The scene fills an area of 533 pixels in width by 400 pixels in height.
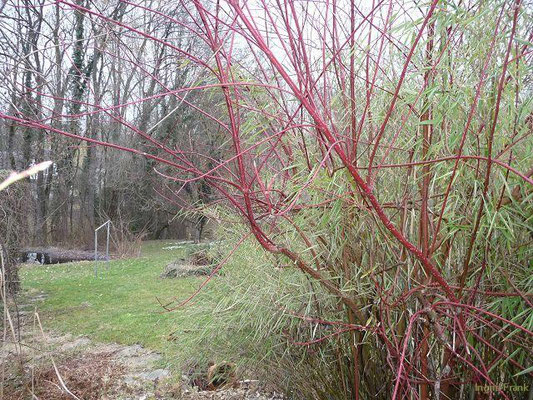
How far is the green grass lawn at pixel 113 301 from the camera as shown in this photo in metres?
5.09

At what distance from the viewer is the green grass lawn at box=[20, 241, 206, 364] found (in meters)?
5.09

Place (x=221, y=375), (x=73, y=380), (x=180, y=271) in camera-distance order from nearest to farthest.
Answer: (x=221, y=375) < (x=73, y=380) < (x=180, y=271)

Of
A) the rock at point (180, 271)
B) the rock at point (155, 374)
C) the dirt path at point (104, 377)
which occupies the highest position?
the rock at point (180, 271)

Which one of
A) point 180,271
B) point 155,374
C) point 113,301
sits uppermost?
point 180,271

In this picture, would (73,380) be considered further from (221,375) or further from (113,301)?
A: (113,301)

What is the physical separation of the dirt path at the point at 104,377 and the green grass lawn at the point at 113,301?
0.19m

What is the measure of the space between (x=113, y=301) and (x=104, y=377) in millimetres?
3331

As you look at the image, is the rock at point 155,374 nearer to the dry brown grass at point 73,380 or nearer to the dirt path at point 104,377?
the dirt path at point 104,377

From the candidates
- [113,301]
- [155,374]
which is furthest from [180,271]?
[155,374]

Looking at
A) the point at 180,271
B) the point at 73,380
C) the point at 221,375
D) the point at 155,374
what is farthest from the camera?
the point at 180,271

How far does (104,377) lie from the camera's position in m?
3.75

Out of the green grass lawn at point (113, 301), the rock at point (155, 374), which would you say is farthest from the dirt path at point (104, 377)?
the green grass lawn at point (113, 301)

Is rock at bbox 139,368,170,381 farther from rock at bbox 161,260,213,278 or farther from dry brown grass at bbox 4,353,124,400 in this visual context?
rock at bbox 161,260,213,278

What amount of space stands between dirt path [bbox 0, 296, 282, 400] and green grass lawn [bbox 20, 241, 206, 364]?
0.19m
